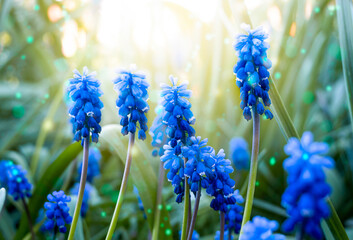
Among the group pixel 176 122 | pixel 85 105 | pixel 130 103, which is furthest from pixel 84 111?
pixel 176 122

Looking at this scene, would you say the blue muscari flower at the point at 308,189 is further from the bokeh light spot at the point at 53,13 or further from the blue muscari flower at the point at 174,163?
the bokeh light spot at the point at 53,13

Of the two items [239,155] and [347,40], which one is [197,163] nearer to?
[347,40]

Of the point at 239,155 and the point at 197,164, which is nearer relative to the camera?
the point at 197,164

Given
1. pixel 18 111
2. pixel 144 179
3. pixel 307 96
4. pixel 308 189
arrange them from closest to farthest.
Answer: pixel 308 189 < pixel 144 179 < pixel 307 96 < pixel 18 111

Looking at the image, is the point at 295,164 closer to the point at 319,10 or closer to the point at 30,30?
the point at 319,10

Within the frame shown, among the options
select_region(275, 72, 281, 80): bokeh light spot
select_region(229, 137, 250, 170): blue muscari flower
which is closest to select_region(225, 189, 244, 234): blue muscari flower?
select_region(229, 137, 250, 170): blue muscari flower

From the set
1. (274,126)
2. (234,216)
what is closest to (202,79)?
(274,126)
